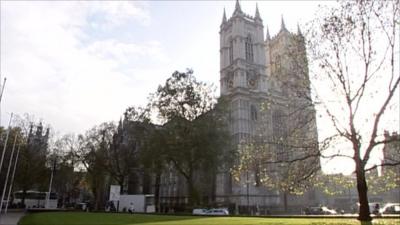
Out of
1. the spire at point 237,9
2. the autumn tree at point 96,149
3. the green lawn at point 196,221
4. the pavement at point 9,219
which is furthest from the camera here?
the spire at point 237,9

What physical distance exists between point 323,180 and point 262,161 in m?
3.40

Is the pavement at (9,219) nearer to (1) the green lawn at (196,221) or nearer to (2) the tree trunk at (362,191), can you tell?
(1) the green lawn at (196,221)

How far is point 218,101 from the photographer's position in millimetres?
43062

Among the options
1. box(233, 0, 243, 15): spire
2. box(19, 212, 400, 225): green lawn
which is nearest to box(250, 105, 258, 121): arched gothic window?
box(233, 0, 243, 15): spire

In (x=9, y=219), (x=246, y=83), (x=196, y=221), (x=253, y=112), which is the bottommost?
(x=9, y=219)

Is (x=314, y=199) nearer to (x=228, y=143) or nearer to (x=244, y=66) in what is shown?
(x=244, y=66)

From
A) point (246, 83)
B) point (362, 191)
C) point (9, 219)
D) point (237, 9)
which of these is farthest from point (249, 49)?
point (362, 191)

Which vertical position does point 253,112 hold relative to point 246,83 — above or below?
below

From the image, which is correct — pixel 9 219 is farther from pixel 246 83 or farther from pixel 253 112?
pixel 246 83

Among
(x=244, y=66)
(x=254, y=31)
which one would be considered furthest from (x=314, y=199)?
(x=254, y=31)

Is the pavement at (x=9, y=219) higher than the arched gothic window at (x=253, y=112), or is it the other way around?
the arched gothic window at (x=253, y=112)

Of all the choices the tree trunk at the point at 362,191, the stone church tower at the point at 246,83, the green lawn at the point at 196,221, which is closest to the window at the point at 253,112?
the stone church tower at the point at 246,83

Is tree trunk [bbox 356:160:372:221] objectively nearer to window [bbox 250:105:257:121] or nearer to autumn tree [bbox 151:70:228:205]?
autumn tree [bbox 151:70:228:205]

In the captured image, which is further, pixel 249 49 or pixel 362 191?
pixel 249 49
